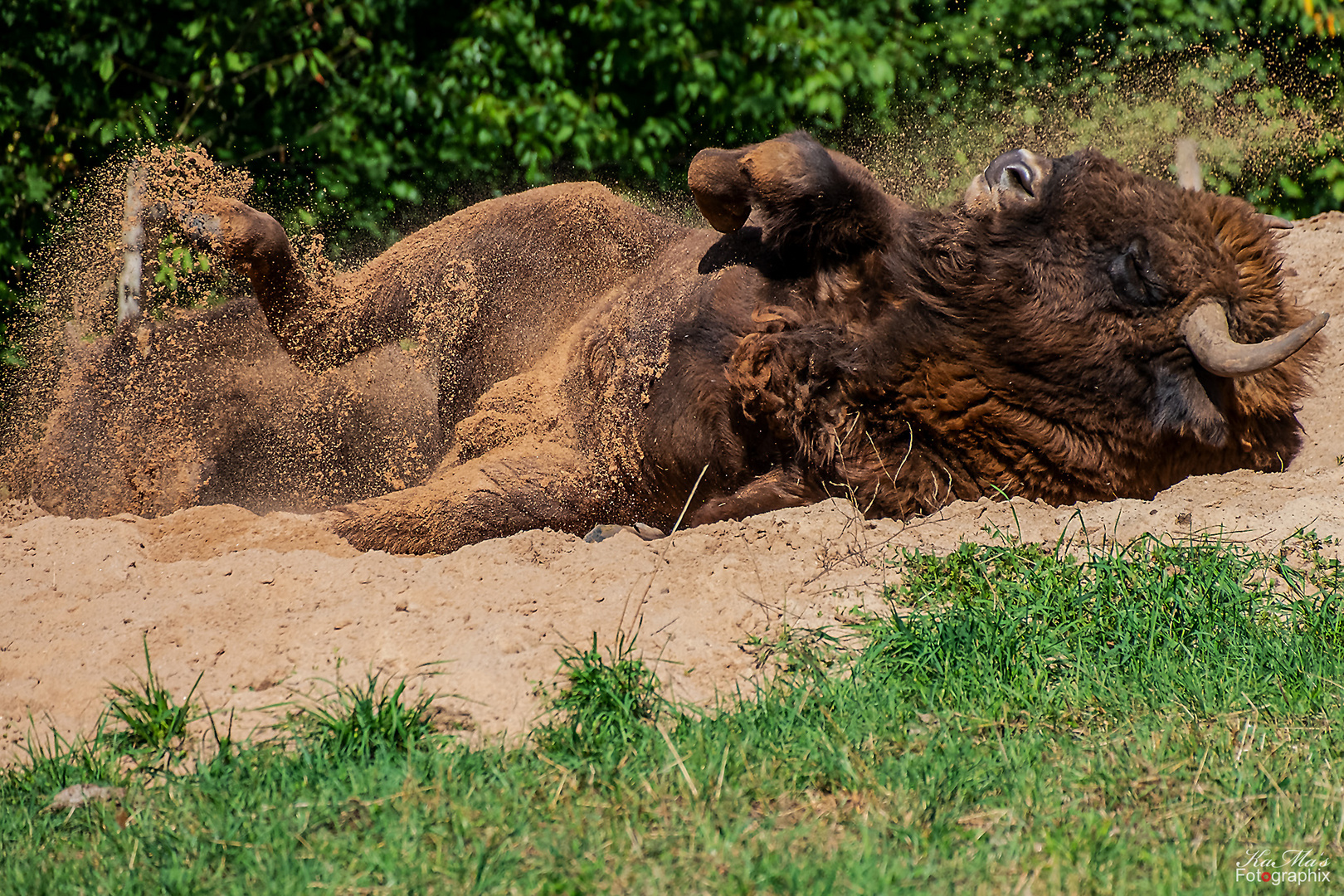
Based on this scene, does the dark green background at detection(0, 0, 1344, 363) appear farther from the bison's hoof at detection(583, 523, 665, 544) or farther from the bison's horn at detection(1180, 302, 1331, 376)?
the bison's hoof at detection(583, 523, 665, 544)

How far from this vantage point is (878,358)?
331 centimetres

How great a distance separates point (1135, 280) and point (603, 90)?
16.0ft

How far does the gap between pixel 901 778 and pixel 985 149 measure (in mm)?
5245

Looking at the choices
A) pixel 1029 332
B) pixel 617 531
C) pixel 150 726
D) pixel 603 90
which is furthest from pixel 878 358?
pixel 603 90

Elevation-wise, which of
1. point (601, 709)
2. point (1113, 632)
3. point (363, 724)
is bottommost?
point (1113, 632)

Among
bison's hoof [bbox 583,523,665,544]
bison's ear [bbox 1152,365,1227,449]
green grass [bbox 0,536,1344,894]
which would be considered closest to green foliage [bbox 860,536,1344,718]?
green grass [bbox 0,536,1344,894]

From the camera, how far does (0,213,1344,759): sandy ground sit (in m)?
2.60

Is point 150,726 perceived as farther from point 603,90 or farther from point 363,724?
point 603,90

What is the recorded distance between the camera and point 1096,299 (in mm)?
3160

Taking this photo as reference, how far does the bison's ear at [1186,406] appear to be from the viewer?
10.2 ft

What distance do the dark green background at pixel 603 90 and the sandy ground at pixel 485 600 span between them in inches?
135

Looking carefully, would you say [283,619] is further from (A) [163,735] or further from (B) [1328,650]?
(B) [1328,650]

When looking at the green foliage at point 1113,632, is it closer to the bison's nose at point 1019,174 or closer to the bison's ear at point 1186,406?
the bison's ear at point 1186,406

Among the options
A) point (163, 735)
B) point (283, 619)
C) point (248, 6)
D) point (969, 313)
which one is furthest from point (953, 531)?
point (248, 6)
